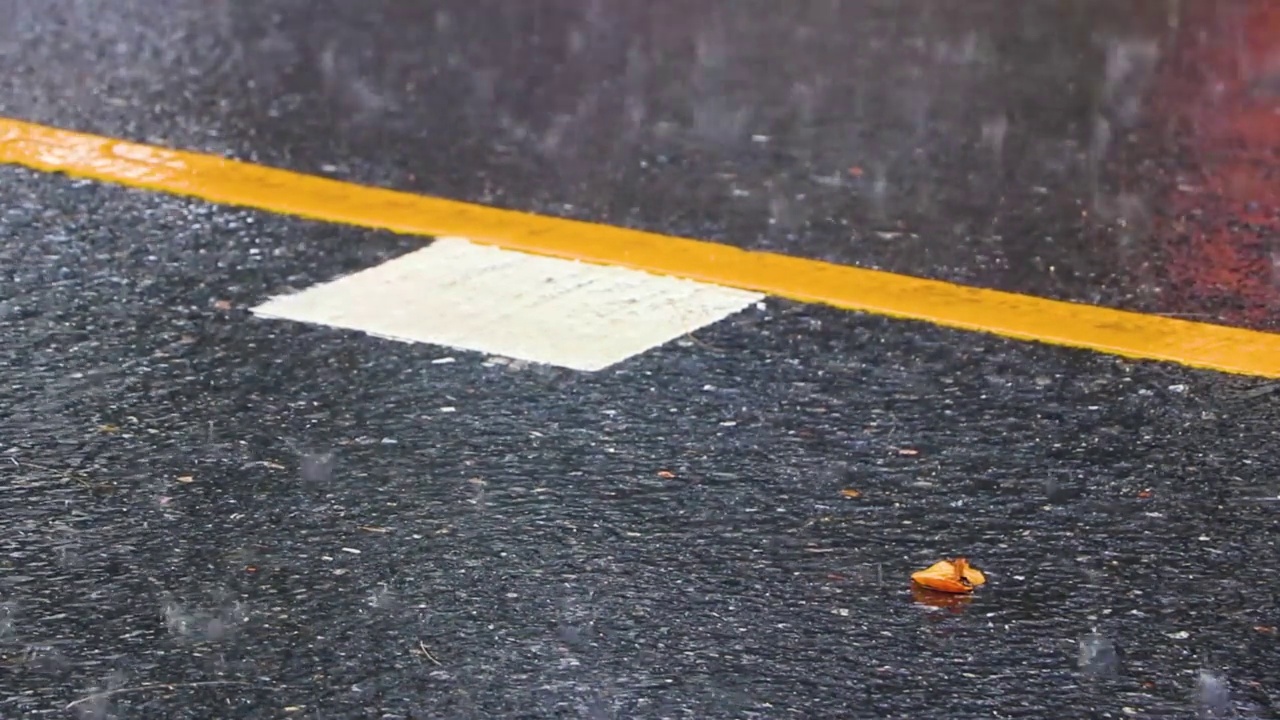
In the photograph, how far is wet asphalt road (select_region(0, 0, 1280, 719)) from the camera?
2.50 meters

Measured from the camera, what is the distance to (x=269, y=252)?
4.14m

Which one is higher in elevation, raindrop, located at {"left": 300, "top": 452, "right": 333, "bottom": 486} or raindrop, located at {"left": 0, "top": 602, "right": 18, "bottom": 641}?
raindrop, located at {"left": 300, "top": 452, "right": 333, "bottom": 486}

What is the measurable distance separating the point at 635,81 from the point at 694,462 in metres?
2.60

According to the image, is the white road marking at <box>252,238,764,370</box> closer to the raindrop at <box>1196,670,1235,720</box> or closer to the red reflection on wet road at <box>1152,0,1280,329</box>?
the red reflection on wet road at <box>1152,0,1280,329</box>

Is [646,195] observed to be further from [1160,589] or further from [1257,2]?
[1257,2]

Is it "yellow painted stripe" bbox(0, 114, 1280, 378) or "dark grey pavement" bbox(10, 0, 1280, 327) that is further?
"dark grey pavement" bbox(10, 0, 1280, 327)

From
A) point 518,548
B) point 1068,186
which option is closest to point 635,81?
point 1068,186

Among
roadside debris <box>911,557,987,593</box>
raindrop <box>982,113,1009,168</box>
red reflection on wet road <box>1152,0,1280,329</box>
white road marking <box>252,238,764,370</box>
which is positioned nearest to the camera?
roadside debris <box>911,557,987,593</box>

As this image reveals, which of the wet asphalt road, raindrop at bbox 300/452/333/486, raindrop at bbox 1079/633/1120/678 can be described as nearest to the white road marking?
the wet asphalt road

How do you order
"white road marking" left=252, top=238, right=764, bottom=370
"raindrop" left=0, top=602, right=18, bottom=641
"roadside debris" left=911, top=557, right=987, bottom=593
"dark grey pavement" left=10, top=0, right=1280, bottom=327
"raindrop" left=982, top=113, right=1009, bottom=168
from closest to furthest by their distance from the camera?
"raindrop" left=0, top=602, right=18, bottom=641 < "roadside debris" left=911, top=557, right=987, bottom=593 < "white road marking" left=252, top=238, right=764, bottom=370 < "dark grey pavement" left=10, top=0, right=1280, bottom=327 < "raindrop" left=982, top=113, right=1009, bottom=168

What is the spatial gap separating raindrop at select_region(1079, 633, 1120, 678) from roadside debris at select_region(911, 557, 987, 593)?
197mm

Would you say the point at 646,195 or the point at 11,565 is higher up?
the point at 646,195

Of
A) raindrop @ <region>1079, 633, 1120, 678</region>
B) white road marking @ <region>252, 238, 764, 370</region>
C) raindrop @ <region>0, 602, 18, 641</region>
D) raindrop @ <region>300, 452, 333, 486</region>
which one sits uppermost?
white road marking @ <region>252, 238, 764, 370</region>

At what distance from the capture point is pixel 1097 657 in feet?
8.41
